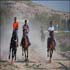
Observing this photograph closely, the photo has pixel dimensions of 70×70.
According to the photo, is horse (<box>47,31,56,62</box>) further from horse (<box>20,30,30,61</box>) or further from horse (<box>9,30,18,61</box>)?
horse (<box>9,30,18,61</box>)

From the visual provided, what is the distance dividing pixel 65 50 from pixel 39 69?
425 mm

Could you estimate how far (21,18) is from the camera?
10.2 ft

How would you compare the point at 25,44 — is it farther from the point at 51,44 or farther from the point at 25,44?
the point at 51,44

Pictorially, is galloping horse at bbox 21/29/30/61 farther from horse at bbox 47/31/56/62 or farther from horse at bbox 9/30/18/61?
horse at bbox 47/31/56/62

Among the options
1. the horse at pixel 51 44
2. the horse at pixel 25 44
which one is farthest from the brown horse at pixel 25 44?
the horse at pixel 51 44

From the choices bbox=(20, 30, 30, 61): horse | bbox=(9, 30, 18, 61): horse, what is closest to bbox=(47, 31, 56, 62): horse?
bbox=(20, 30, 30, 61): horse

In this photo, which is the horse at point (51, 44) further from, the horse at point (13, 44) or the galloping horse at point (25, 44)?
the horse at point (13, 44)

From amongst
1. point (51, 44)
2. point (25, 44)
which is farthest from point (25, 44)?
point (51, 44)

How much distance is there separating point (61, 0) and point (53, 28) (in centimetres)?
39

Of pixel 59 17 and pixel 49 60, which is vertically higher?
pixel 59 17

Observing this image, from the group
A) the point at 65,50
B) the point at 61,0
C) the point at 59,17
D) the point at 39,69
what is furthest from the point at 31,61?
the point at 61,0

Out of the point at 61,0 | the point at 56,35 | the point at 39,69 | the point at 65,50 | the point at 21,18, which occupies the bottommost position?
the point at 39,69

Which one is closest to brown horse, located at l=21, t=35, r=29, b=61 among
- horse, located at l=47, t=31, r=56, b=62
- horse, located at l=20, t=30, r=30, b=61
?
horse, located at l=20, t=30, r=30, b=61

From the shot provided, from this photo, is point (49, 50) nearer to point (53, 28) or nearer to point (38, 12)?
point (53, 28)
